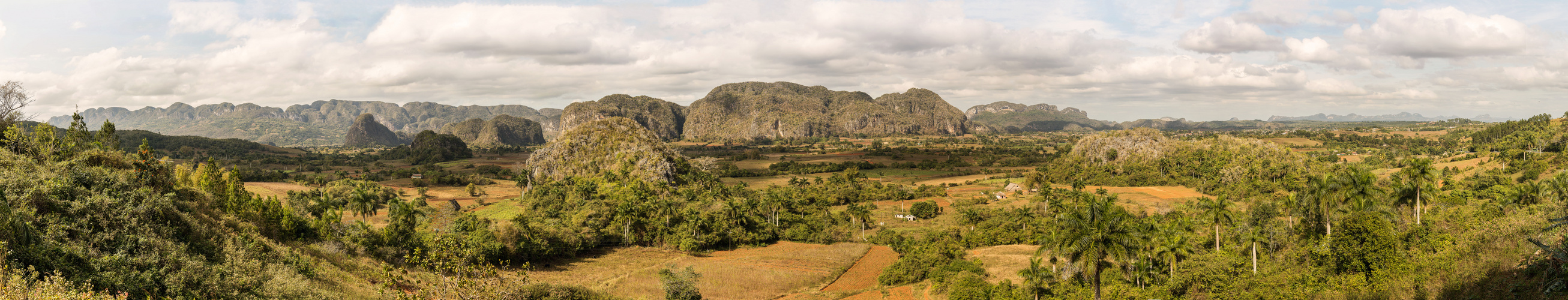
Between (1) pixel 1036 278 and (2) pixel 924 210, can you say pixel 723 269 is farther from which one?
(2) pixel 924 210

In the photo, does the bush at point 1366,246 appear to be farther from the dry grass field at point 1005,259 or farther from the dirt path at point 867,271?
the dirt path at point 867,271

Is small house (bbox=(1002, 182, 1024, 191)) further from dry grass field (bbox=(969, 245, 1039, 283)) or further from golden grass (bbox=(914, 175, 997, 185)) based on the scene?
dry grass field (bbox=(969, 245, 1039, 283))

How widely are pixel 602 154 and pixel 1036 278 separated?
75.8m

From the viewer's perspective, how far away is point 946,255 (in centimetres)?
4628

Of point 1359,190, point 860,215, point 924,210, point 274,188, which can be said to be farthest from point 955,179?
point 274,188

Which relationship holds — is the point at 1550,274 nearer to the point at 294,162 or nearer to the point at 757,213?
the point at 757,213

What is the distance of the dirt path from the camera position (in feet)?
145

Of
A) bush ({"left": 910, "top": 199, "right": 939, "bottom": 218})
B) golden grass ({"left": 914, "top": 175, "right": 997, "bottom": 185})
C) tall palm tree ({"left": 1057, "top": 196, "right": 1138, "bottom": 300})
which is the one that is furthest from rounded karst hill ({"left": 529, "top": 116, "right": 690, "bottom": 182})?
tall palm tree ({"left": 1057, "top": 196, "right": 1138, "bottom": 300})

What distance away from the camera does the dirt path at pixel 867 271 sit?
4425 cm

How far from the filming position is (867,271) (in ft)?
161

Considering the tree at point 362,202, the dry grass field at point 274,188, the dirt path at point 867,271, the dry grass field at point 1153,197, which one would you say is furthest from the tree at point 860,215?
the dry grass field at point 274,188

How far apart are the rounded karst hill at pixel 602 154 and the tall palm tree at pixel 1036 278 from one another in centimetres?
6209

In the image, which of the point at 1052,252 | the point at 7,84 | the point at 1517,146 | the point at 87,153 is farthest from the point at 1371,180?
the point at 1517,146

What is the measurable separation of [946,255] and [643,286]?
68.9 feet
